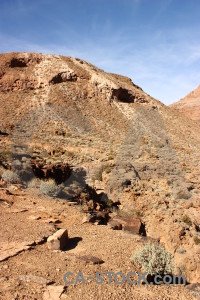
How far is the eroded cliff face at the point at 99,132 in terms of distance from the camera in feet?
33.4

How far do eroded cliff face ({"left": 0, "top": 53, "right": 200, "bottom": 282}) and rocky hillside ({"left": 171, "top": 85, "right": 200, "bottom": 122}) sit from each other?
2922cm

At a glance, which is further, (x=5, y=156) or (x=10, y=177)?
(x=5, y=156)

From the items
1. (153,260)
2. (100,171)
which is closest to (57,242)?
(153,260)

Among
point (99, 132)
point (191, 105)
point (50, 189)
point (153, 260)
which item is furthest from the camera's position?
point (191, 105)

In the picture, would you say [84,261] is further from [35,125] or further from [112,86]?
[112,86]

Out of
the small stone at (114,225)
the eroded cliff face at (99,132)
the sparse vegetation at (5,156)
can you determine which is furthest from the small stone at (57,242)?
the sparse vegetation at (5,156)

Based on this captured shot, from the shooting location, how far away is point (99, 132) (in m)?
27.9

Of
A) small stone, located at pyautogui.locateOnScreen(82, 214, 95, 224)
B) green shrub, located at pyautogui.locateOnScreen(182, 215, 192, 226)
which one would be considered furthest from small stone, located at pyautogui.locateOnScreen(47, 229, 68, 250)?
green shrub, located at pyautogui.locateOnScreen(182, 215, 192, 226)

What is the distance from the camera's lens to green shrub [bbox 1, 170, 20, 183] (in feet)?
30.7

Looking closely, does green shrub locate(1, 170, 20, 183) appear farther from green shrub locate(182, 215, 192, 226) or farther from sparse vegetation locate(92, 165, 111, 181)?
green shrub locate(182, 215, 192, 226)

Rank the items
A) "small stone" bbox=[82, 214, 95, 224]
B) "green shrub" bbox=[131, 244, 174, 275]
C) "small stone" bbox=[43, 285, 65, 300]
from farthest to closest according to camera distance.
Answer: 1. "small stone" bbox=[82, 214, 95, 224]
2. "green shrub" bbox=[131, 244, 174, 275]
3. "small stone" bbox=[43, 285, 65, 300]

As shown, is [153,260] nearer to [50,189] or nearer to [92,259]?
[92,259]

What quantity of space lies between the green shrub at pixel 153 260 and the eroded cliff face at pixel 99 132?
3630mm

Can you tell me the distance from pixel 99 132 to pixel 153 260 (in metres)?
23.7
